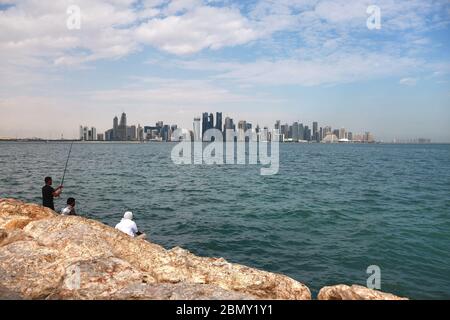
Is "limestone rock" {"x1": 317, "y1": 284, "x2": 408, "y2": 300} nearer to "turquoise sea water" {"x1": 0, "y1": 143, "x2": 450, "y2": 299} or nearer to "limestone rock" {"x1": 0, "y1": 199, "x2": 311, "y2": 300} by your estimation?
"limestone rock" {"x1": 0, "y1": 199, "x2": 311, "y2": 300}

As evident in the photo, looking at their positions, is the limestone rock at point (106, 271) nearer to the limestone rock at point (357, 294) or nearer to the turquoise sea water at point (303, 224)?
the limestone rock at point (357, 294)

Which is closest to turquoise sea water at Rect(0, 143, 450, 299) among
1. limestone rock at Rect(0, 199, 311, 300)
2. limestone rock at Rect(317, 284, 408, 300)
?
limestone rock at Rect(317, 284, 408, 300)

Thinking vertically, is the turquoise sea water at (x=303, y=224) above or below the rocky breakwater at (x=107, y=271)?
below

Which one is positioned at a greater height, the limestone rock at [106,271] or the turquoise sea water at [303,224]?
the limestone rock at [106,271]

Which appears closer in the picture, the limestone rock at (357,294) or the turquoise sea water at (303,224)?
the limestone rock at (357,294)

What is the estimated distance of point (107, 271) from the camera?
686 centimetres

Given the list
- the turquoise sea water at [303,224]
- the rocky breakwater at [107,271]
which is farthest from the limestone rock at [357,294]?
the turquoise sea water at [303,224]

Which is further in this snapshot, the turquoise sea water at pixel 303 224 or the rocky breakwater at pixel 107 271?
the turquoise sea water at pixel 303 224

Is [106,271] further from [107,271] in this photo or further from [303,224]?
[303,224]

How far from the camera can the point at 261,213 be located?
24328 mm

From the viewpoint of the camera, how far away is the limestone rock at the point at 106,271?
6.32 meters

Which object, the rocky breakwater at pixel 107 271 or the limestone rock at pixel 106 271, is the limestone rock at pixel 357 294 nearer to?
the rocky breakwater at pixel 107 271
